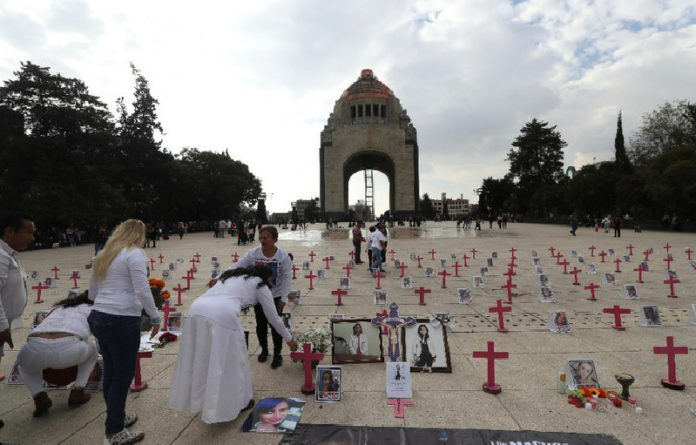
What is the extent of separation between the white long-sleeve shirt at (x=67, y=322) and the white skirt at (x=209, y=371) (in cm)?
121

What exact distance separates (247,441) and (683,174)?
3782 cm

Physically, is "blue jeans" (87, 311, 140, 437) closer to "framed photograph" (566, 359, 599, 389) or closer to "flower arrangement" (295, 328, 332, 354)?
"flower arrangement" (295, 328, 332, 354)

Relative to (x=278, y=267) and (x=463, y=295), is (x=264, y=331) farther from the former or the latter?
(x=463, y=295)

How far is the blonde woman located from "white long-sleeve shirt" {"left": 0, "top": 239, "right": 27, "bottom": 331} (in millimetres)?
772

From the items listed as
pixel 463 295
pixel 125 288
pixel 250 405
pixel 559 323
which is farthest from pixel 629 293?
pixel 125 288

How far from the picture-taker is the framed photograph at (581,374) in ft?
13.1

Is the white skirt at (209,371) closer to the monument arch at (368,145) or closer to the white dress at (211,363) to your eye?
the white dress at (211,363)

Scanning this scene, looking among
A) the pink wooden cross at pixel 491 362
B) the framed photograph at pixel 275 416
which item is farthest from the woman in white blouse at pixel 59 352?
the pink wooden cross at pixel 491 362

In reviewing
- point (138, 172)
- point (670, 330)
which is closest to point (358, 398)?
point (670, 330)

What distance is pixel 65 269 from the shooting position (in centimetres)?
1510

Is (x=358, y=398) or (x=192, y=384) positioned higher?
(x=192, y=384)

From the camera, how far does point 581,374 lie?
13.2 ft

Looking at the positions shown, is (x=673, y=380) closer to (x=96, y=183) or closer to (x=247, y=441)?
(x=247, y=441)

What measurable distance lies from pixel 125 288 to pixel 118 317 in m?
0.24
